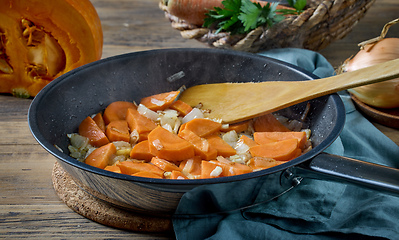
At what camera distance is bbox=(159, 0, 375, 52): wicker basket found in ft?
5.52

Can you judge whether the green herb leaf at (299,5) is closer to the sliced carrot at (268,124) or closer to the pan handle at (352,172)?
the sliced carrot at (268,124)

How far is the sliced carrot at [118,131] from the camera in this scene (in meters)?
1.21

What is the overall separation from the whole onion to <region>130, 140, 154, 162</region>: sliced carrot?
841mm

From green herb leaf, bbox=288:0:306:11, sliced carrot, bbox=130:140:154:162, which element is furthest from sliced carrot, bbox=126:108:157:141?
green herb leaf, bbox=288:0:306:11

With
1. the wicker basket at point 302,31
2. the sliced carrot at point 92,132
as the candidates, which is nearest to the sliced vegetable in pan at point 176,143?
the sliced carrot at point 92,132

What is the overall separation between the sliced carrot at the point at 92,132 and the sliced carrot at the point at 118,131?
0.02 metres

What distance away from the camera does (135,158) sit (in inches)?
44.2

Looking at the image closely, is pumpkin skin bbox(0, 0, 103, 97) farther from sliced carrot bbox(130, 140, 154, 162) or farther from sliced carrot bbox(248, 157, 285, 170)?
sliced carrot bbox(248, 157, 285, 170)

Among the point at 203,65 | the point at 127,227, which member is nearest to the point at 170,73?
the point at 203,65

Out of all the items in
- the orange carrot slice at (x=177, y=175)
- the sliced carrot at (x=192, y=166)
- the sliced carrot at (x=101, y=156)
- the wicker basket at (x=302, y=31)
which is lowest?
the sliced carrot at (x=101, y=156)

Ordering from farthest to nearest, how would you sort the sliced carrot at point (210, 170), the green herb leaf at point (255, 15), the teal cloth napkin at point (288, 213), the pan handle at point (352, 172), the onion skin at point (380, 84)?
the green herb leaf at point (255, 15), the onion skin at point (380, 84), the sliced carrot at point (210, 170), the teal cloth napkin at point (288, 213), the pan handle at point (352, 172)

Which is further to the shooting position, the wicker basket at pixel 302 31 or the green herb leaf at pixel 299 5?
the green herb leaf at pixel 299 5

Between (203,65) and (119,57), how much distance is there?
31cm

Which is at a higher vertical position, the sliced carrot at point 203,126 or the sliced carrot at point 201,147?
the sliced carrot at point 201,147
